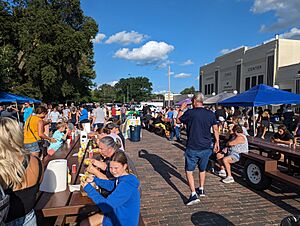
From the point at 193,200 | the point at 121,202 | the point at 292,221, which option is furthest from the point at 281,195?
the point at 121,202

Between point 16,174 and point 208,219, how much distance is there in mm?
2865

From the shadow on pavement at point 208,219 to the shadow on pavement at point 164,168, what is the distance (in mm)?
551

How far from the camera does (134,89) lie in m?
118

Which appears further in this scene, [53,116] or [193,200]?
[53,116]

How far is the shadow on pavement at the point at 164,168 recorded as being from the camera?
209 inches

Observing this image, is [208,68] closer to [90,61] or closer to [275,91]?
[90,61]

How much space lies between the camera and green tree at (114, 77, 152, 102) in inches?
4532

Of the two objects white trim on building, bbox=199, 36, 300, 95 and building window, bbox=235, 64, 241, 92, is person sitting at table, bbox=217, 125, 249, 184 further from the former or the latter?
building window, bbox=235, 64, 241, 92

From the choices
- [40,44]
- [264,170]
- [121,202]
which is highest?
[40,44]

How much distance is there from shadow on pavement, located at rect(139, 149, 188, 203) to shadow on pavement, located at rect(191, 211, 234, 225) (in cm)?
55

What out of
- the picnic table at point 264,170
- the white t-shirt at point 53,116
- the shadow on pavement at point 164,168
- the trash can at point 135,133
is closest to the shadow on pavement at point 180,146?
the shadow on pavement at point 164,168

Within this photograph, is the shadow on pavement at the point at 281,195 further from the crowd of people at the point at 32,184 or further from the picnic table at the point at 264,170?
the crowd of people at the point at 32,184

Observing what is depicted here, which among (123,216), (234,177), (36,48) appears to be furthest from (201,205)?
(36,48)

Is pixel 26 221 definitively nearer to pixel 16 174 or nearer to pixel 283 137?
pixel 16 174
